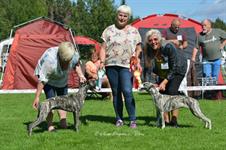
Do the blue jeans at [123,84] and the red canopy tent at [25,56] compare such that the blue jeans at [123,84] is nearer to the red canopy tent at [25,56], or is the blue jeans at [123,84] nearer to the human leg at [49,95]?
the human leg at [49,95]

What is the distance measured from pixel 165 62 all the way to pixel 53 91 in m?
1.61

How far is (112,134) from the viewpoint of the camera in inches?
246

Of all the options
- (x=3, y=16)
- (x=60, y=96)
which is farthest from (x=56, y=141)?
(x=3, y=16)

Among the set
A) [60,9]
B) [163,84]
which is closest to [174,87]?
[163,84]

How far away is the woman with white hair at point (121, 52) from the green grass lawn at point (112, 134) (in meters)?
0.52

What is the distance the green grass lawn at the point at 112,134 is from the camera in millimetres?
5504

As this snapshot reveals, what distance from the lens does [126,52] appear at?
22.3 ft

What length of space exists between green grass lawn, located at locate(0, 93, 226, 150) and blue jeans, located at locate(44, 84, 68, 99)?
20.0 inches

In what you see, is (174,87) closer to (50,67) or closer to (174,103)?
(174,103)

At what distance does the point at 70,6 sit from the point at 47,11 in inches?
294

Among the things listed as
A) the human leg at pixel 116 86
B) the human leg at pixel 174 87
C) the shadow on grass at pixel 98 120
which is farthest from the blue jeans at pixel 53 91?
the human leg at pixel 174 87

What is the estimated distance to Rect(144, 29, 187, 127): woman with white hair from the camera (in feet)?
21.5

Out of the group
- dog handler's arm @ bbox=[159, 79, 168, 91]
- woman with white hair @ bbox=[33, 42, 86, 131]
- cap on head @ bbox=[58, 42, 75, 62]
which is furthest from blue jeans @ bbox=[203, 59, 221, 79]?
cap on head @ bbox=[58, 42, 75, 62]

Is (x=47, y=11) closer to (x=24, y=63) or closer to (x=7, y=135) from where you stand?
(x=24, y=63)
